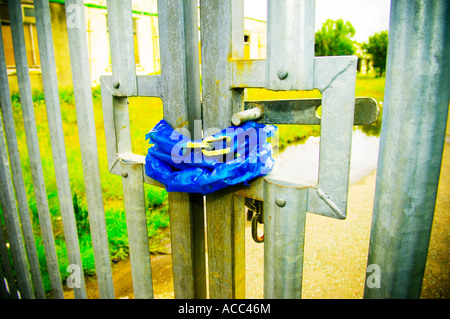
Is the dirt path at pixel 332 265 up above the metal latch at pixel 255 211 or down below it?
below

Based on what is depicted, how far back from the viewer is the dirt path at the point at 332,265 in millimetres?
3057

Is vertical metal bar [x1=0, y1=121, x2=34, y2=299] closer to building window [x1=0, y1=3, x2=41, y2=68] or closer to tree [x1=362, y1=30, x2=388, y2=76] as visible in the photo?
building window [x1=0, y1=3, x2=41, y2=68]

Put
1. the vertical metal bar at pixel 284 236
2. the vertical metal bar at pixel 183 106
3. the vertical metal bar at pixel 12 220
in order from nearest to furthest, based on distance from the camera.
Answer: the vertical metal bar at pixel 284 236 < the vertical metal bar at pixel 183 106 < the vertical metal bar at pixel 12 220

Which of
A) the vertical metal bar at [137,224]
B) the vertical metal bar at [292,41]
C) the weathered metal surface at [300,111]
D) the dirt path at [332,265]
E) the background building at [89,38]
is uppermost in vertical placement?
the background building at [89,38]

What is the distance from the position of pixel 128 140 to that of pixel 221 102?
1.76 feet

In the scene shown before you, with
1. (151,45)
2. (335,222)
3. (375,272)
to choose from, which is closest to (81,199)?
(335,222)

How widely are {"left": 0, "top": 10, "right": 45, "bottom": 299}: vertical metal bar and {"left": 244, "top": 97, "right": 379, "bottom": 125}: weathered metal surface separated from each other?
4.46 ft

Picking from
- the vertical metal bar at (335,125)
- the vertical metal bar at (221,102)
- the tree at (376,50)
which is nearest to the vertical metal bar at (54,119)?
the vertical metal bar at (221,102)

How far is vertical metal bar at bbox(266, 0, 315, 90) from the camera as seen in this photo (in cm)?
80

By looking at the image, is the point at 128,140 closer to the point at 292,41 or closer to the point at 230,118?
the point at 230,118

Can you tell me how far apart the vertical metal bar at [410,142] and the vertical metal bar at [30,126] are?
159 cm

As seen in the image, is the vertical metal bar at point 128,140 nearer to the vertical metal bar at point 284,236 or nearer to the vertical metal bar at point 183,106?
the vertical metal bar at point 183,106

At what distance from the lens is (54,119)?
1.47 metres

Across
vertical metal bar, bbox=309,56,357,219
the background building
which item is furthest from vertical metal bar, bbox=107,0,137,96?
the background building
